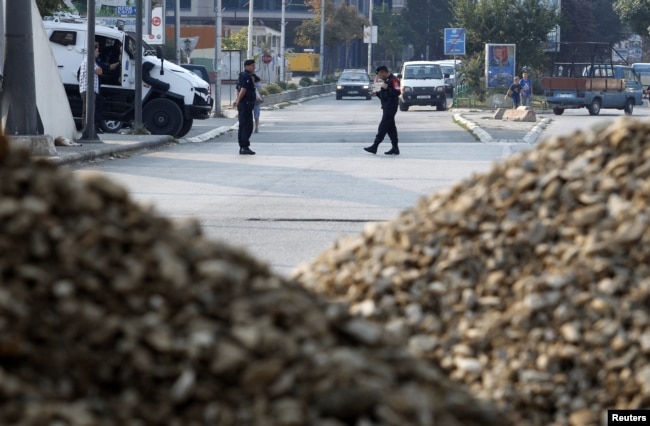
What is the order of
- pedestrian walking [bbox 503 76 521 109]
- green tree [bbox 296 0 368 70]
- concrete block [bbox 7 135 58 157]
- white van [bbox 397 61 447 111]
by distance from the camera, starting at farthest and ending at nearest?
green tree [bbox 296 0 368 70] → white van [bbox 397 61 447 111] → pedestrian walking [bbox 503 76 521 109] → concrete block [bbox 7 135 58 157]

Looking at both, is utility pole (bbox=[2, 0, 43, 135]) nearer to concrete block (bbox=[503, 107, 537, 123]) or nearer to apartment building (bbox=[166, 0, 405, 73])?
concrete block (bbox=[503, 107, 537, 123])

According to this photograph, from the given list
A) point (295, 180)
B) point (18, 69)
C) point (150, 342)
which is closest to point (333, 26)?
point (18, 69)

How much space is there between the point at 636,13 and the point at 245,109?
6142 cm

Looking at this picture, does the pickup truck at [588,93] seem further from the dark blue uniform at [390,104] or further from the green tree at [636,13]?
the green tree at [636,13]

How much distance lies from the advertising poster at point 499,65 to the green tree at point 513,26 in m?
5.17

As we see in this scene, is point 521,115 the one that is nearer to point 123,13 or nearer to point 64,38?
point 123,13

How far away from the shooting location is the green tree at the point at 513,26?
62.1 meters

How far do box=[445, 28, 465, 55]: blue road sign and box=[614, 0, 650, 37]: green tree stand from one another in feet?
85.5

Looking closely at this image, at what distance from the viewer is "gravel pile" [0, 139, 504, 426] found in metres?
3.10

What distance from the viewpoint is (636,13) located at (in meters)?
81.1

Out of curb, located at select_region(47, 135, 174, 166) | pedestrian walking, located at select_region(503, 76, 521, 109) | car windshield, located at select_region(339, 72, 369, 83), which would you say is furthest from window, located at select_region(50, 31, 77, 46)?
car windshield, located at select_region(339, 72, 369, 83)

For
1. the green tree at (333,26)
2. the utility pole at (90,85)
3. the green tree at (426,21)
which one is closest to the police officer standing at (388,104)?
the utility pole at (90,85)

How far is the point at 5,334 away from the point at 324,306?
100cm

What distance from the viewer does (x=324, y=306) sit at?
3.72 m
